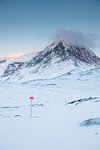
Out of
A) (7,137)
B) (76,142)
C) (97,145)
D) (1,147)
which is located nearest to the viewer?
(97,145)

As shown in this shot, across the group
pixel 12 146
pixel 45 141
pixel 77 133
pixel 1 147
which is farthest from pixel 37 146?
pixel 77 133

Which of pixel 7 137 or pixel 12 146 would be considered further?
pixel 7 137

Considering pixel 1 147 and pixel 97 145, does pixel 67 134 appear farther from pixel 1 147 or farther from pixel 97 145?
pixel 1 147

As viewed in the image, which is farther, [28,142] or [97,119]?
[97,119]

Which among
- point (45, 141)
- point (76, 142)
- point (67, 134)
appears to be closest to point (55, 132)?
point (67, 134)

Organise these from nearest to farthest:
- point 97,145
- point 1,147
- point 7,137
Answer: point 97,145 → point 1,147 → point 7,137

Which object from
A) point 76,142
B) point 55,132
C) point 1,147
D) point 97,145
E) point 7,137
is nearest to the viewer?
point 97,145

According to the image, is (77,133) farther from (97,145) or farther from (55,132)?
(97,145)

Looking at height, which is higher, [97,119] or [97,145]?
[97,119]

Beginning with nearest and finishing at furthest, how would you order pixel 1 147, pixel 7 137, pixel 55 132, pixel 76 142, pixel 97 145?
pixel 97 145 < pixel 1 147 < pixel 76 142 < pixel 7 137 < pixel 55 132

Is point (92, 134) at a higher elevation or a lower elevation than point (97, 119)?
lower
